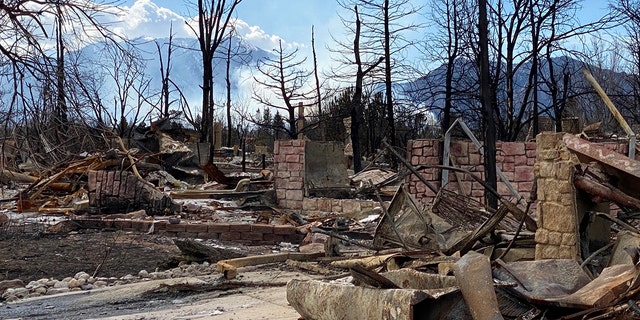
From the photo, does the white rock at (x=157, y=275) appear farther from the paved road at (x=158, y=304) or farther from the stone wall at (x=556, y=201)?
the stone wall at (x=556, y=201)

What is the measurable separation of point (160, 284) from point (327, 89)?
17.4 m

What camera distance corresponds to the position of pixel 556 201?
214 inches

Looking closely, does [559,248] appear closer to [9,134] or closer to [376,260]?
[376,260]

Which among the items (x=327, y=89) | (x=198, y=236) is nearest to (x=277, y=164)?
(x=198, y=236)

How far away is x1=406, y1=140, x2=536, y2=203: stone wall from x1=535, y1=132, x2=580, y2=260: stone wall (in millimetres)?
5678

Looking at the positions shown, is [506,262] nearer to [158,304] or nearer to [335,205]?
[158,304]

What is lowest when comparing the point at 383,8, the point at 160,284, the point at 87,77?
the point at 160,284

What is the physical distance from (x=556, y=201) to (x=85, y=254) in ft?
20.1

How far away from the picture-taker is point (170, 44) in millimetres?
29984

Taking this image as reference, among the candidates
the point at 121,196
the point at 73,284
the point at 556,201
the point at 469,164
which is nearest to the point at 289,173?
the point at 121,196

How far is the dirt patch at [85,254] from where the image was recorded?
7.70 m

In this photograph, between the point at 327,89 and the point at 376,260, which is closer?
the point at 376,260

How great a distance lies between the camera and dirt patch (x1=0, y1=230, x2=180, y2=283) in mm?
7699

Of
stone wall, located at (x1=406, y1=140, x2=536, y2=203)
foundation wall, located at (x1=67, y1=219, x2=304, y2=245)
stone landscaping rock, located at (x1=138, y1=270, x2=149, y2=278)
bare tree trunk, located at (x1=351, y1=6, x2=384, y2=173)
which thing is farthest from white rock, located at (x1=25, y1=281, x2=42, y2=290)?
bare tree trunk, located at (x1=351, y1=6, x2=384, y2=173)
